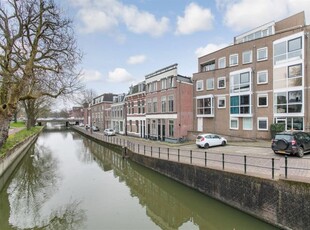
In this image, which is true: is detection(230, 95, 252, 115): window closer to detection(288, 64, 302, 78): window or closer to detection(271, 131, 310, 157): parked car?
detection(288, 64, 302, 78): window

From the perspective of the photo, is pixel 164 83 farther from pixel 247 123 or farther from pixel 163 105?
pixel 247 123

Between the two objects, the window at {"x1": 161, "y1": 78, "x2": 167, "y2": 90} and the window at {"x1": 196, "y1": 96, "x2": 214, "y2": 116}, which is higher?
the window at {"x1": 161, "y1": 78, "x2": 167, "y2": 90}

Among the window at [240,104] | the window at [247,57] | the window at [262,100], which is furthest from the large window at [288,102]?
the window at [247,57]

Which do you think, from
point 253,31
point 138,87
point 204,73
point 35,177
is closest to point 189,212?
point 35,177

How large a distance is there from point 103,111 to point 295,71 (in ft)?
153

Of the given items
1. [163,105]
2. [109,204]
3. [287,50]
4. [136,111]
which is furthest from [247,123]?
[136,111]

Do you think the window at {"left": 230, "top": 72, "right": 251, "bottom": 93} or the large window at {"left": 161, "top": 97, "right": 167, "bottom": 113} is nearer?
the window at {"left": 230, "top": 72, "right": 251, "bottom": 93}

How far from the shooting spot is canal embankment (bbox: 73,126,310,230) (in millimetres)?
7891

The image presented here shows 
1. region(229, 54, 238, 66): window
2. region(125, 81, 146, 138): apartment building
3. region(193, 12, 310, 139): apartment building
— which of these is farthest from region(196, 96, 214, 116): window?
region(125, 81, 146, 138): apartment building

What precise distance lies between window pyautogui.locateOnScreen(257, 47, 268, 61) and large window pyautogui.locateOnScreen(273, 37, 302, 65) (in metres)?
0.97

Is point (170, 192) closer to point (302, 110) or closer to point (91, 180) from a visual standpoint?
point (91, 180)

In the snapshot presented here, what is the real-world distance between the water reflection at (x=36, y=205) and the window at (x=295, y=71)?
20.7m

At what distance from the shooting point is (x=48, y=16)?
55.9 ft

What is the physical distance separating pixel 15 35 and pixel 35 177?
10.3m
